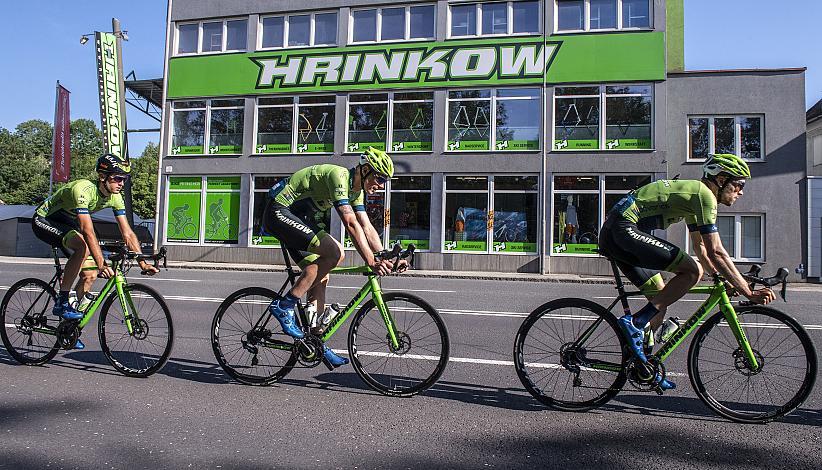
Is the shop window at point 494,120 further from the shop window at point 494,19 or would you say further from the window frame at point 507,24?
the shop window at point 494,19

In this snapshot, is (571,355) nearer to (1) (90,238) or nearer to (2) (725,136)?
(1) (90,238)

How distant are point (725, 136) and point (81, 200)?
2116 centimetres

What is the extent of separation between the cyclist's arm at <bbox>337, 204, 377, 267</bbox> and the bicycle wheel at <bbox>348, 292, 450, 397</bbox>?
325mm

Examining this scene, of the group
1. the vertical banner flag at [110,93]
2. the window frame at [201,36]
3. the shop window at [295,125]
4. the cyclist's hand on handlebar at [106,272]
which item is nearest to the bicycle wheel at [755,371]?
the cyclist's hand on handlebar at [106,272]

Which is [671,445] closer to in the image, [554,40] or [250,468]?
[250,468]

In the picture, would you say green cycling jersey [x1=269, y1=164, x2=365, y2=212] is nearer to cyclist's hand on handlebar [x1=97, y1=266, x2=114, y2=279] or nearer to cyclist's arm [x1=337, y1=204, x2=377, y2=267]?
cyclist's arm [x1=337, y1=204, x2=377, y2=267]

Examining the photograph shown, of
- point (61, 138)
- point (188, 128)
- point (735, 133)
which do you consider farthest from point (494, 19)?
point (61, 138)

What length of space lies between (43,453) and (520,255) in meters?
19.0

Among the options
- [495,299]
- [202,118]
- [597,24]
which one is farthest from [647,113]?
[202,118]

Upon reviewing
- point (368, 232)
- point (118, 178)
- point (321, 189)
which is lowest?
point (368, 232)

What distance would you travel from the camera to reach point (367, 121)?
23125 mm

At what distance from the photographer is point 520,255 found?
21219 millimetres

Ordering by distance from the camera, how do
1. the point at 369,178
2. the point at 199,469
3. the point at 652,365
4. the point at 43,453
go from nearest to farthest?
the point at 199,469 → the point at 43,453 → the point at 652,365 → the point at 369,178

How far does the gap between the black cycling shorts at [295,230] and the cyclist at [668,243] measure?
2.24 m
